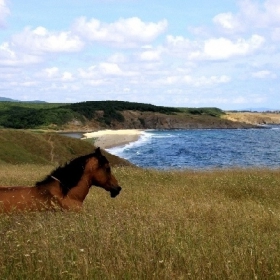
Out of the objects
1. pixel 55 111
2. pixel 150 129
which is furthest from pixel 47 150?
pixel 150 129

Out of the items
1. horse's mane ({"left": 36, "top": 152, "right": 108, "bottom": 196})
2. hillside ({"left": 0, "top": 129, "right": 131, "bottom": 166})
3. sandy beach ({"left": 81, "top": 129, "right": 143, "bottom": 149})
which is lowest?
sandy beach ({"left": 81, "top": 129, "right": 143, "bottom": 149})

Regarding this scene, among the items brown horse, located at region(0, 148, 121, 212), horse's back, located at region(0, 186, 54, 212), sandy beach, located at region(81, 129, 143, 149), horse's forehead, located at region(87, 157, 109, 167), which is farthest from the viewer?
sandy beach, located at region(81, 129, 143, 149)

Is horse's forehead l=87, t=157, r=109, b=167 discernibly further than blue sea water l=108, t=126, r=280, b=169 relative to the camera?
No

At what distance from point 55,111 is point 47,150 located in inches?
5377

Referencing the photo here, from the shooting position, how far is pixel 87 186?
34.1 ft

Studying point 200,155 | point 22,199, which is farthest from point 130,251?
point 200,155

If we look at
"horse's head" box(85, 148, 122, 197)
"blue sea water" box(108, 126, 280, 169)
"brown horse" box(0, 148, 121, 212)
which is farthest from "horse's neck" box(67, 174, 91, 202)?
"blue sea water" box(108, 126, 280, 169)

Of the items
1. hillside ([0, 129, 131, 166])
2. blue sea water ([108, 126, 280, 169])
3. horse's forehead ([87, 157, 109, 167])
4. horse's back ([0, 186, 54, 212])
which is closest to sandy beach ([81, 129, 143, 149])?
blue sea water ([108, 126, 280, 169])

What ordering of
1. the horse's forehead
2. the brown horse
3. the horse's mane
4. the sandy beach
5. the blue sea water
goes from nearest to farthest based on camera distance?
the brown horse
the horse's mane
the horse's forehead
the blue sea water
the sandy beach

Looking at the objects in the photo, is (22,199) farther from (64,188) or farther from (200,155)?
(200,155)

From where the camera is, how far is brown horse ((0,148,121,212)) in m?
9.28

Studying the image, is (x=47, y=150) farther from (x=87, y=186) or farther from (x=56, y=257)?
(x=56, y=257)

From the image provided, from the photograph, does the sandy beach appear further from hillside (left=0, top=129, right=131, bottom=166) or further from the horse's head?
the horse's head

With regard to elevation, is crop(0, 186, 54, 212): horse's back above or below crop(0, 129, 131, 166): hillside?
above
